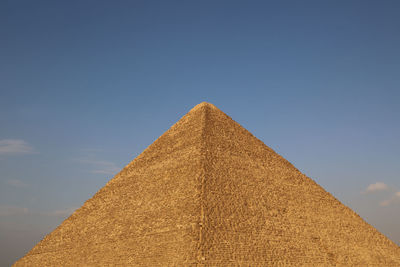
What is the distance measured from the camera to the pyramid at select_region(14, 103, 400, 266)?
22.9 metres

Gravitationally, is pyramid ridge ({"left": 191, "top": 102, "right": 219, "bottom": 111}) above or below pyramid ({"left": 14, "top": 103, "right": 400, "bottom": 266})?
above

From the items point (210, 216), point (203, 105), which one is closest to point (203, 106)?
point (203, 105)

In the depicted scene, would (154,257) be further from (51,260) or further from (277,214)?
(51,260)

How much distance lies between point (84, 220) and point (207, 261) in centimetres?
1591

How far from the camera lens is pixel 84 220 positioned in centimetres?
3334

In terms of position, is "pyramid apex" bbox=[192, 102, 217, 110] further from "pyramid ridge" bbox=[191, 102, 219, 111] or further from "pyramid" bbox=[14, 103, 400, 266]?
"pyramid" bbox=[14, 103, 400, 266]

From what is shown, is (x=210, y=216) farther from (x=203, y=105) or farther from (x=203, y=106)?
(x=203, y=105)

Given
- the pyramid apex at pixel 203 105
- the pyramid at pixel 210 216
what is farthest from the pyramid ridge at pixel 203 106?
the pyramid at pixel 210 216

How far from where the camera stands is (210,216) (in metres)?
23.1

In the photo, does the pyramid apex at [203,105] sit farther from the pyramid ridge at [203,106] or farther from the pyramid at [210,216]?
the pyramid at [210,216]

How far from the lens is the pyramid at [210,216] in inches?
900

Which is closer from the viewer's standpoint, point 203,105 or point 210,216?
point 210,216

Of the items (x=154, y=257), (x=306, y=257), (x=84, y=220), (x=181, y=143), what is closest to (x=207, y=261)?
(x=154, y=257)

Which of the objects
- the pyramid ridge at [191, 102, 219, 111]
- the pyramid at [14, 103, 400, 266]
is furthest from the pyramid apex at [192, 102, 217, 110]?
the pyramid at [14, 103, 400, 266]
